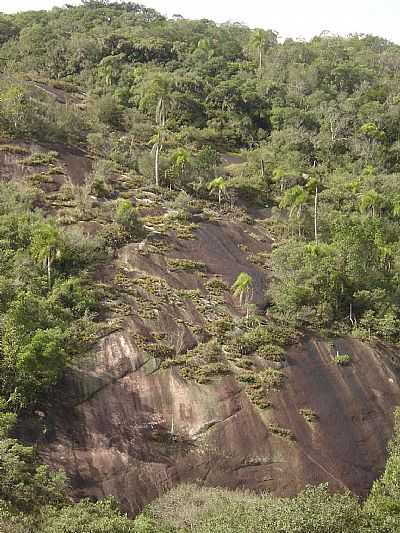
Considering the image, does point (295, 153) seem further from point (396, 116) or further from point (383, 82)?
point (383, 82)

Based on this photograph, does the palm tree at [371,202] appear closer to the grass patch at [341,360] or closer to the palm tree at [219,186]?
the palm tree at [219,186]

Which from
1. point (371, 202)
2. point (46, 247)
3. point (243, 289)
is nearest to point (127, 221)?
point (46, 247)

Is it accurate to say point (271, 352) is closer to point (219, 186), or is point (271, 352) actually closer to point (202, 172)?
point (219, 186)

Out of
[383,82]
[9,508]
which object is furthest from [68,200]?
[383,82]

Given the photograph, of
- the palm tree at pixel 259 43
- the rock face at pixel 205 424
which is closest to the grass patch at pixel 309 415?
the rock face at pixel 205 424

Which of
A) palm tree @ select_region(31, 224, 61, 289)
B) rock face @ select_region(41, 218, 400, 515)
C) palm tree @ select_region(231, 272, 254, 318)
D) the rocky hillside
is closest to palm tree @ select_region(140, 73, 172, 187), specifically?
the rocky hillside

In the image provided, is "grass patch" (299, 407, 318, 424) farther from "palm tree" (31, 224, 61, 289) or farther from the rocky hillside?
"palm tree" (31, 224, 61, 289)
